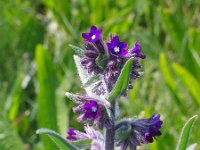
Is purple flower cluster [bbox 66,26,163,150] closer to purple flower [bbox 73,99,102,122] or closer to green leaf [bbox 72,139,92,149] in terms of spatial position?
purple flower [bbox 73,99,102,122]

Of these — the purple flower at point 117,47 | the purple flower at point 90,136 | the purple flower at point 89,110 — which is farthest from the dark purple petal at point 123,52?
the purple flower at point 90,136

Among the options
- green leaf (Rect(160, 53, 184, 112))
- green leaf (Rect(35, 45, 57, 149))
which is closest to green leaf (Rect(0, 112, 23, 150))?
green leaf (Rect(35, 45, 57, 149))

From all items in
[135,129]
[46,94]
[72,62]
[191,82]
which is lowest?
[135,129]

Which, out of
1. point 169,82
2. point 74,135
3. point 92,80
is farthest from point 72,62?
point 92,80

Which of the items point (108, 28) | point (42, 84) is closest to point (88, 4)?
point (108, 28)

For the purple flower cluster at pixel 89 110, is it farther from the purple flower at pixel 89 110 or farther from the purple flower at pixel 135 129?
the purple flower at pixel 135 129

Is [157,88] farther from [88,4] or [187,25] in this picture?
[88,4]

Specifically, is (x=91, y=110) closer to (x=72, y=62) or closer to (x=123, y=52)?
(x=123, y=52)
